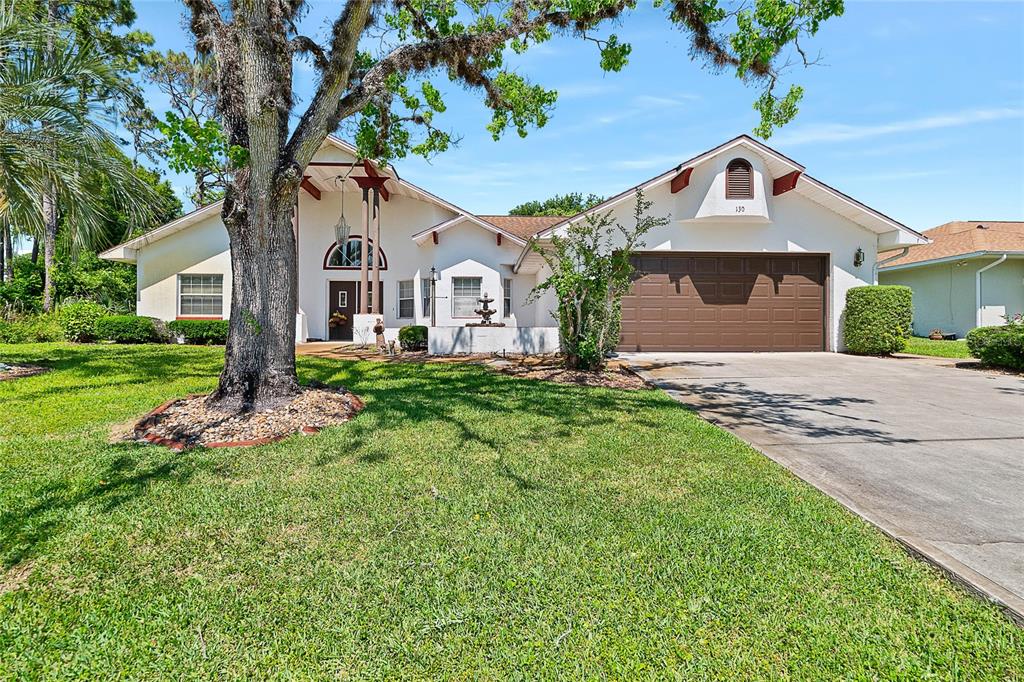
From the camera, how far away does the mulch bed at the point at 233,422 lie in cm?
468

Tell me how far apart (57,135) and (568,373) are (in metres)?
8.92

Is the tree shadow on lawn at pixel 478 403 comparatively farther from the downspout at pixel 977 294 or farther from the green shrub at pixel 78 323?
the downspout at pixel 977 294

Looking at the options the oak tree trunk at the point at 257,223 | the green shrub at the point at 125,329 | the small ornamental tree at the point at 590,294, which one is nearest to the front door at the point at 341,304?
the green shrub at the point at 125,329

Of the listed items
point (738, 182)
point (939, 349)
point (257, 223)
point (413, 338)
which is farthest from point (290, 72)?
point (939, 349)

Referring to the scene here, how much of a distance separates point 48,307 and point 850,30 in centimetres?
2411

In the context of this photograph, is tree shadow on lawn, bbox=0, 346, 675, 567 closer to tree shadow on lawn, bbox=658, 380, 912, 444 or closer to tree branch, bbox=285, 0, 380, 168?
tree shadow on lawn, bbox=658, 380, 912, 444

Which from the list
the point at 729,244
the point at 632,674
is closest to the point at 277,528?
the point at 632,674

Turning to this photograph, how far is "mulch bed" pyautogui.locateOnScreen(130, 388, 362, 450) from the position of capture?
4684mm

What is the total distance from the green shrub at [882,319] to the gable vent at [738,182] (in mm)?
3903

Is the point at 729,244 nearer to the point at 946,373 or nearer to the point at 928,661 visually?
A: the point at 946,373

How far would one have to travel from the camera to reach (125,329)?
14.8 meters

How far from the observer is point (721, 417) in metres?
5.82

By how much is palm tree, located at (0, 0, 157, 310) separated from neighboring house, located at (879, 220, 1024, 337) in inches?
758

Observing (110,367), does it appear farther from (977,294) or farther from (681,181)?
(977,294)
